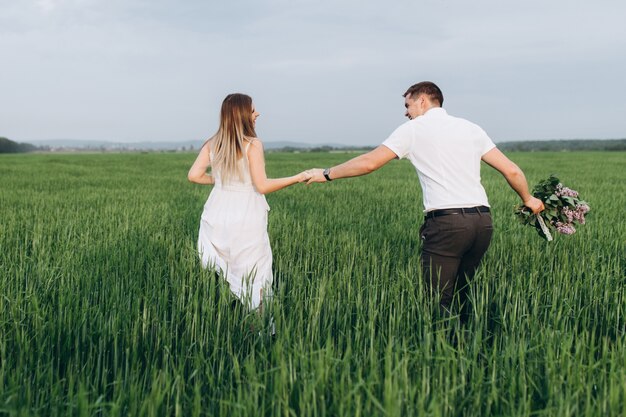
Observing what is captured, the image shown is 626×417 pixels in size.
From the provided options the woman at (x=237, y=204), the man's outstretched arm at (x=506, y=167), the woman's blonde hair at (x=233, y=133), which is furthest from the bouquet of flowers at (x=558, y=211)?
the woman's blonde hair at (x=233, y=133)

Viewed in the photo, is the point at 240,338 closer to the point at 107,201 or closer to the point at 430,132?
the point at 430,132

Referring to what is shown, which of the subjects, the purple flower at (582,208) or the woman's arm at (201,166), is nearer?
the woman's arm at (201,166)

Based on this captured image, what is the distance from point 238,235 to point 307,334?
3.96 ft

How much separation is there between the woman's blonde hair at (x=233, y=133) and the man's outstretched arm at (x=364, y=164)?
75cm

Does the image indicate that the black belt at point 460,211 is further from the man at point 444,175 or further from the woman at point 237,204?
the woman at point 237,204

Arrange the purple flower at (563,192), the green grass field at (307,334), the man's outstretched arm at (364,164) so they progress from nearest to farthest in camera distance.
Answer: the green grass field at (307,334) < the man's outstretched arm at (364,164) < the purple flower at (563,192)

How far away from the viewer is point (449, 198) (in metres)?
3.33

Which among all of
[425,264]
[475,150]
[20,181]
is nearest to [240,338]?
[425,264]

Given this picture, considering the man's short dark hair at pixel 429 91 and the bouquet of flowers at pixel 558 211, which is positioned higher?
the man's short dark hair at pixel 429 91

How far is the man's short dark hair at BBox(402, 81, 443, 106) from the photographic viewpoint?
339 cm

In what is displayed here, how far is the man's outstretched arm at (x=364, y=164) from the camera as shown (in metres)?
3.44

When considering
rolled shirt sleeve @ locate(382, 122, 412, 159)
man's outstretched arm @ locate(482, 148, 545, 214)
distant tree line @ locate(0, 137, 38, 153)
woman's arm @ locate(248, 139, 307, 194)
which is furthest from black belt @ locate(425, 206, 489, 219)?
distant tree line @ locate(0, 137, 38, 153)

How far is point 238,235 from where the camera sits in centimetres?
348

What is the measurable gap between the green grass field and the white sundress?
0.57 ft
